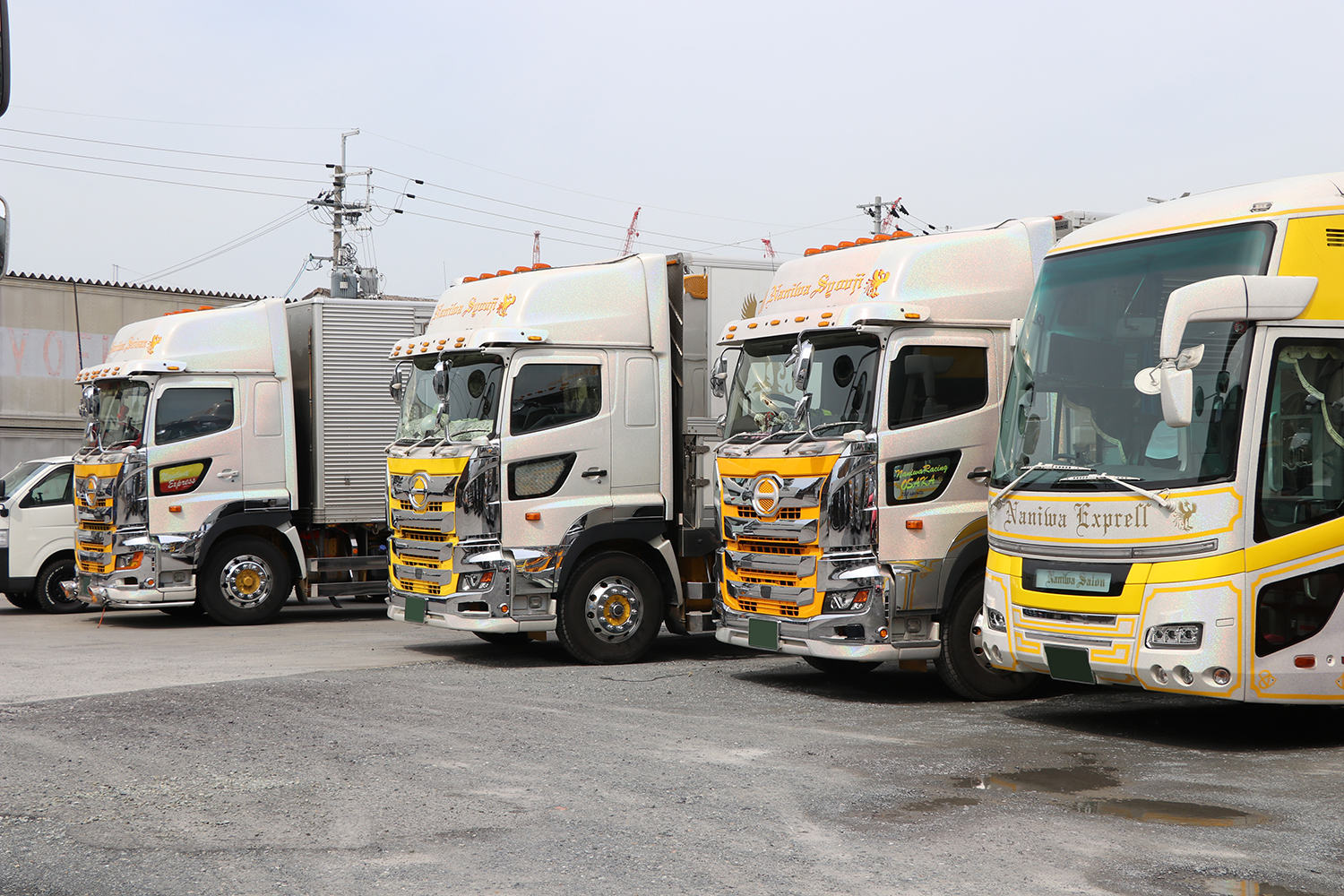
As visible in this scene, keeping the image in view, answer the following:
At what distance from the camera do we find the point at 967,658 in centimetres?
1028

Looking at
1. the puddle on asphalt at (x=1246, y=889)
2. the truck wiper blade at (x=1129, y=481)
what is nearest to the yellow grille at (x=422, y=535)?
the truck wiper blade at (x=1129, y=481)

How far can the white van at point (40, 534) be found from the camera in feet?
57.7

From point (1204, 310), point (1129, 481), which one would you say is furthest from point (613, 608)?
point (1204, 310)

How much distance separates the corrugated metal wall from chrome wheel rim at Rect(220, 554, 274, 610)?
893 millimetres

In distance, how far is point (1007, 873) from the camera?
221 inches

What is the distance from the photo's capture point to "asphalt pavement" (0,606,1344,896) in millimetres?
5652

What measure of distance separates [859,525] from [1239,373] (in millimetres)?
2955

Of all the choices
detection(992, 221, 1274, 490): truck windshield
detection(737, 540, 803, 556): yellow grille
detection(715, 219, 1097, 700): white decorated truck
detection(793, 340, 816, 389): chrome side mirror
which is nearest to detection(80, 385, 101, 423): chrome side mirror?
detection(715, 219, 1097, 700): white decorated truck

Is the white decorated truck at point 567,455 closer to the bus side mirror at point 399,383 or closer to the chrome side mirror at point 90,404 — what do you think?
the bus side mirror at point 399,383

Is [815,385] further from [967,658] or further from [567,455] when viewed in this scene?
[567,455]

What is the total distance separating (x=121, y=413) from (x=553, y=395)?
6447 millimetres

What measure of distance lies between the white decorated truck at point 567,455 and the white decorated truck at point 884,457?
178cm

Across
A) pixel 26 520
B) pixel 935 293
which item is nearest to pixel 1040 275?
pixel 935 293

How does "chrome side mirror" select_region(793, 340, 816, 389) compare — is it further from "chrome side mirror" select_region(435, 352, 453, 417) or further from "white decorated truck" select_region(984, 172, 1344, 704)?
"chrome side mirror" select_region(435, 352, 453, 417)
